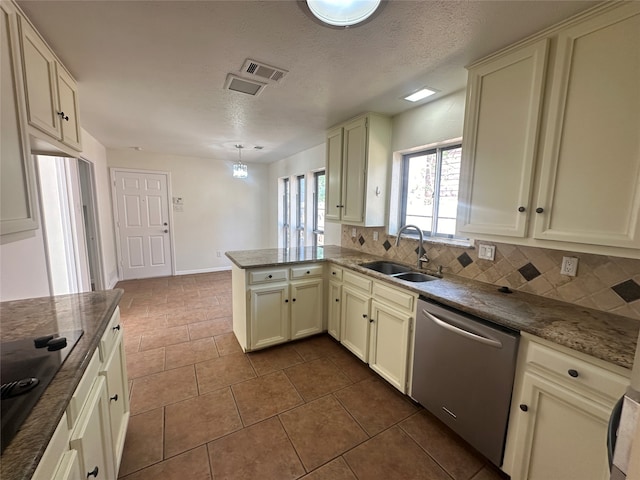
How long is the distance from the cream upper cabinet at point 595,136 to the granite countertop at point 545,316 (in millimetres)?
408

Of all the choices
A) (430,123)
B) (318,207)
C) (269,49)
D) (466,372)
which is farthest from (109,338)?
(318,207)

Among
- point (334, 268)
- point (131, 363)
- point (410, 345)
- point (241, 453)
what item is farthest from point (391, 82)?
point (131, 363)

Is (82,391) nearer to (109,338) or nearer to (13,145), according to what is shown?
(109,338)

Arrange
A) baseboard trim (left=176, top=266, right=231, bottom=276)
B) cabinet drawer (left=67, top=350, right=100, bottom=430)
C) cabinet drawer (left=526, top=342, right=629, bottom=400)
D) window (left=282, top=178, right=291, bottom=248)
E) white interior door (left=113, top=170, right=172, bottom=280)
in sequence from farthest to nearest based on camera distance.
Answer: window (left=282, top=178, right=291, bottom=248) → baseboard trim (left=176, top=266, right=231, bottom=276) → white interior door (left=113, top=170, right=172, bottom=280) → cabinet drawer (left=526, top=342, right=629, bottom=400) → cabinet drawer (left=67, top=350, right=100, bottom=430)

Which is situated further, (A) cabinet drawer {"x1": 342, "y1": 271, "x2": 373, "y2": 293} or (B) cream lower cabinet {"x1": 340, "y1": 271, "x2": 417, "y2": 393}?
(A) cabinet drawer {"x1": 342, "y1": 271, "x2": 373, "y2": 293}

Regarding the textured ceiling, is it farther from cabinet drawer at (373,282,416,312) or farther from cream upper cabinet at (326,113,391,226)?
cabinet drawer at (373,282,416,312)

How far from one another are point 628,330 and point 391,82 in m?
1.99

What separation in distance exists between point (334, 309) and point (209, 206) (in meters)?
3.94

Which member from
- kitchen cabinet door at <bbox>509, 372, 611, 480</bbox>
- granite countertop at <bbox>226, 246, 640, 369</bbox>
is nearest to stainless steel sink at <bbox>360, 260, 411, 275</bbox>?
granite countertop at <bbox>226, 246, 640, 369</bbox>

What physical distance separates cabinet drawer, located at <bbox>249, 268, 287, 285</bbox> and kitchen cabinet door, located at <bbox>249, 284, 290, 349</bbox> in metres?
0.07

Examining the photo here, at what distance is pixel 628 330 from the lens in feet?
4.05

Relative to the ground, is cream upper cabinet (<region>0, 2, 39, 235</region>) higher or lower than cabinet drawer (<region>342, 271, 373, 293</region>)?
higher

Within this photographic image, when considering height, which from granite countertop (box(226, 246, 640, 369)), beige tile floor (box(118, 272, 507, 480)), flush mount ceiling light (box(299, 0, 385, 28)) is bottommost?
beige tile floor (box(118, 272, 507, 480))

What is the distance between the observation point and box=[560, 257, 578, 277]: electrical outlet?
1.54 meters
